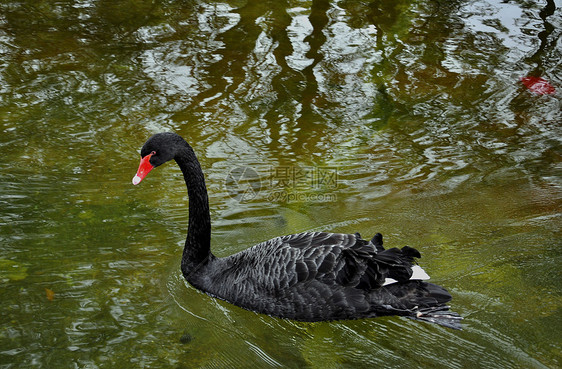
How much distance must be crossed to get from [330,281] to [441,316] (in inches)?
25.4

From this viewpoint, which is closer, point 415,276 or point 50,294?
point 415,276

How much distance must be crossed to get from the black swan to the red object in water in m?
3.91

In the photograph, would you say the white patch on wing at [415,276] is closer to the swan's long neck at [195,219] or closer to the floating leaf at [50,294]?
the swan's long neck at [195,219]

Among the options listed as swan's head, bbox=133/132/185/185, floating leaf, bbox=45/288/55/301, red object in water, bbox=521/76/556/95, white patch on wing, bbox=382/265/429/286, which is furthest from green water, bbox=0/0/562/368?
swan's head, bbox=133/132/185/185

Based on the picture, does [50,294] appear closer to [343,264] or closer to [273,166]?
[343,264]

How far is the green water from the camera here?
359cm

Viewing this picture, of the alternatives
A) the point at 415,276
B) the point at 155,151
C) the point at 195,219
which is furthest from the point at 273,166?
the point at 415,276

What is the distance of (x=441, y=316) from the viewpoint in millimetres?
3588

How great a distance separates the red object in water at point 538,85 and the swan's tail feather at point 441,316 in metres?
4.01

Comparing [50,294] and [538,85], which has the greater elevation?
[538,85]

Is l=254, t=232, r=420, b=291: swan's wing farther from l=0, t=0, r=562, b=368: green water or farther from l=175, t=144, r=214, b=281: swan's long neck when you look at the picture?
l=175, t=144, r=214, b=281: swan's long neck

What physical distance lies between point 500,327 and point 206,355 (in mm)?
1632

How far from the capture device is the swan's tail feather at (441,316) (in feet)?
11.6

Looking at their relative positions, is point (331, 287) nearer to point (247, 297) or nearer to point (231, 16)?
point (247, 297)
